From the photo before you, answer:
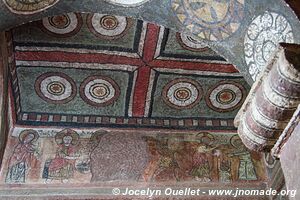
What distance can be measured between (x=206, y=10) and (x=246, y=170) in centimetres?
268

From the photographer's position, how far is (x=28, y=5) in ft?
13.5

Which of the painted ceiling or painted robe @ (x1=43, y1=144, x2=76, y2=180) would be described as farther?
painted robe @ (x1=43, y1=144, x2=76, y2=180)

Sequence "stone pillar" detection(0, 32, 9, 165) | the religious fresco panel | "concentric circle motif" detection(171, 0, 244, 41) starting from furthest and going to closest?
the religious fresco panel → "stone pillar" detection(0, 32, 9, 165) → "concentric circle motif" detection(171, 0, 244, 41)

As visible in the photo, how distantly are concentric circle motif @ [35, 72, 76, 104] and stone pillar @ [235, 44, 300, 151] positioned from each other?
3167 mm

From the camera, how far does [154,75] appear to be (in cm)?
575

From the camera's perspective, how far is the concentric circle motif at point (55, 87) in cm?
570

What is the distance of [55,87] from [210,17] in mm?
2473

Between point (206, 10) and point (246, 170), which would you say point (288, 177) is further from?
point (246, 170)

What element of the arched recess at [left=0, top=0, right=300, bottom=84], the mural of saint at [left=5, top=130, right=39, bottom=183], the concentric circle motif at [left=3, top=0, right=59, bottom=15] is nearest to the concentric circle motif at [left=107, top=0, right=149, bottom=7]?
the arched recess at [left=0, top=0, right=300, bottom=84]

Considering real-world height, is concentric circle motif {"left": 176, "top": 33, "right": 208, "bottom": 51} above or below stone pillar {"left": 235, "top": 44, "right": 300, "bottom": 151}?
below

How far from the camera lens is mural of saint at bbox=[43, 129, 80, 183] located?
563cm

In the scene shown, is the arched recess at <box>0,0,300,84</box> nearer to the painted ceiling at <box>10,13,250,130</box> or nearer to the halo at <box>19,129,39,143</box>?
the painted ceiling at <box>10,13,250,130</box>

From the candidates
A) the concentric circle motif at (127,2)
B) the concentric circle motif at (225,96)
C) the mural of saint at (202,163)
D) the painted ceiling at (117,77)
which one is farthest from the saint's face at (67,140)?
the concentric circle motif at (127,2)

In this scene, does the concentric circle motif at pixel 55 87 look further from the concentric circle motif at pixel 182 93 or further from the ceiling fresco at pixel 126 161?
the concentric circle motif at pixel 182 93
